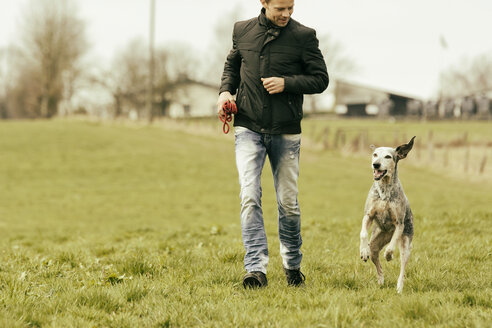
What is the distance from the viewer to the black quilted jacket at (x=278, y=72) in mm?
4691

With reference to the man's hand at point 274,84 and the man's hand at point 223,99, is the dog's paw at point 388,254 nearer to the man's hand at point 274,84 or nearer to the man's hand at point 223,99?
the man's hand at point 274,84

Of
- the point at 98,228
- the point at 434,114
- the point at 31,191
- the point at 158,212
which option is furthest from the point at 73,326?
the point at 434,114

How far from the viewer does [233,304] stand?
3861 millimetres

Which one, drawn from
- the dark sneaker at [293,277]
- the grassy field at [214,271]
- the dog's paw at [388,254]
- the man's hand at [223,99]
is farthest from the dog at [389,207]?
the man's hand at [223,99]

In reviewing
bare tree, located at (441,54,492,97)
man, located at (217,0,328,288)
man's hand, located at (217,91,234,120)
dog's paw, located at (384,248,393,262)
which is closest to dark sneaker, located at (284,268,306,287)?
man, located at (217,0,328,288)

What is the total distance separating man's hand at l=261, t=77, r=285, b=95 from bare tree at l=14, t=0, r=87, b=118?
203ft

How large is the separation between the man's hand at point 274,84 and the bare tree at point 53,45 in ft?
203

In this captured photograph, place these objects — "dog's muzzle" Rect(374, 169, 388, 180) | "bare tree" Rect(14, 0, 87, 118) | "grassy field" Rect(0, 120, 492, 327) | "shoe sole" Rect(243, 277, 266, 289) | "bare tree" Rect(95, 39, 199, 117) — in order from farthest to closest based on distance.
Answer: "bare tree" Rect(95, 39, 199, 117)
"bare tree" Rect(14, 0, 87, 118)
"shoe sole" Rect(243, 277, 266, 289)
"dog's muzzle" Rect(374, 169, 388, 180)
"grassy field" Rect(0, 120, 492, 327)

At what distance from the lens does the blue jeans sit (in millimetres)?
4719

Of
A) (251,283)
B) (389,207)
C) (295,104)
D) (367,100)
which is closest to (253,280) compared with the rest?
(251,283)

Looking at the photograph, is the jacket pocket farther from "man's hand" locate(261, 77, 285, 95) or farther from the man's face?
the man's face

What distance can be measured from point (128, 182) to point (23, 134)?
630 inches

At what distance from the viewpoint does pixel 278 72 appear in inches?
185

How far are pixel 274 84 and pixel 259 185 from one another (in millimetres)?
887
